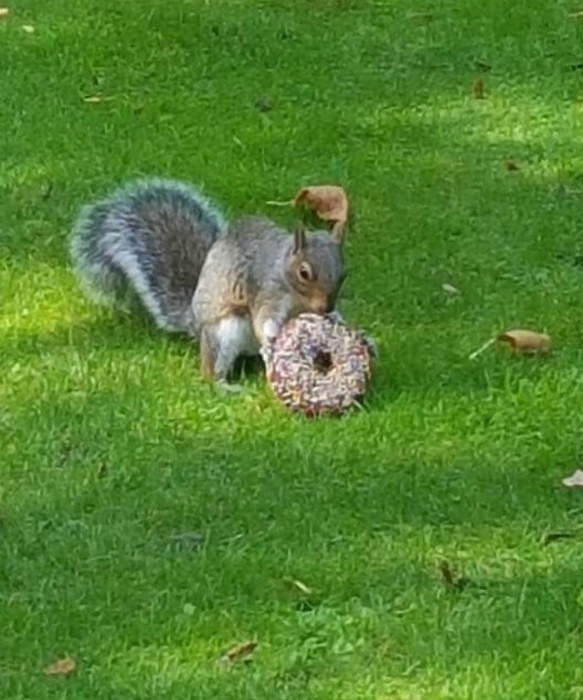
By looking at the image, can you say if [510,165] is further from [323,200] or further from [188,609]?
[188,609]

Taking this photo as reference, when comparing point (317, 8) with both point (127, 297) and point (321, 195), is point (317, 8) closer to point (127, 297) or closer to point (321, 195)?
point (321, 195)

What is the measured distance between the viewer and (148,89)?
7.23 m

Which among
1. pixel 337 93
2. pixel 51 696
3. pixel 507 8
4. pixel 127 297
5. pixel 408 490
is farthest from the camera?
pixel 507 8

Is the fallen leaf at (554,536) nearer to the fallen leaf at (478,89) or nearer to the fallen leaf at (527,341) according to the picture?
the fallen leaf at (527,341)

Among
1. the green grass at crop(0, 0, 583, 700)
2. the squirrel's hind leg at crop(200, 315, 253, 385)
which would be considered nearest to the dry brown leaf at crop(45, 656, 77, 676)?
the green grass at crop(0, 0, 583, 700)

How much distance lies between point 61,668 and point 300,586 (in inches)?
20.1

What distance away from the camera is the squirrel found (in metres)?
4.99

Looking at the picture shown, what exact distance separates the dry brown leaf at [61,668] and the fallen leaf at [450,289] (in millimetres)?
1990

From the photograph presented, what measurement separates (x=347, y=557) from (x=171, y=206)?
1477mm

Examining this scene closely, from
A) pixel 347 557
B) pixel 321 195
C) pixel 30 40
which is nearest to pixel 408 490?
pixel 347 557

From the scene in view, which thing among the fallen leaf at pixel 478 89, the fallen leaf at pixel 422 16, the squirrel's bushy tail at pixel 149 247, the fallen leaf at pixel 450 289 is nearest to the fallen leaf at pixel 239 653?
the squirrel's bushy tail at pixel 149 247

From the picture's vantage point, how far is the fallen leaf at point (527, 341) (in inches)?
205

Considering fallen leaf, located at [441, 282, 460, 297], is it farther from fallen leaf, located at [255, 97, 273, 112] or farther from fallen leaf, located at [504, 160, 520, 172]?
fallen leaf, located at [255, 97, 273, 112]

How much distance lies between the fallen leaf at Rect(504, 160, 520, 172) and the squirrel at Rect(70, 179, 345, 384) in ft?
3.96
